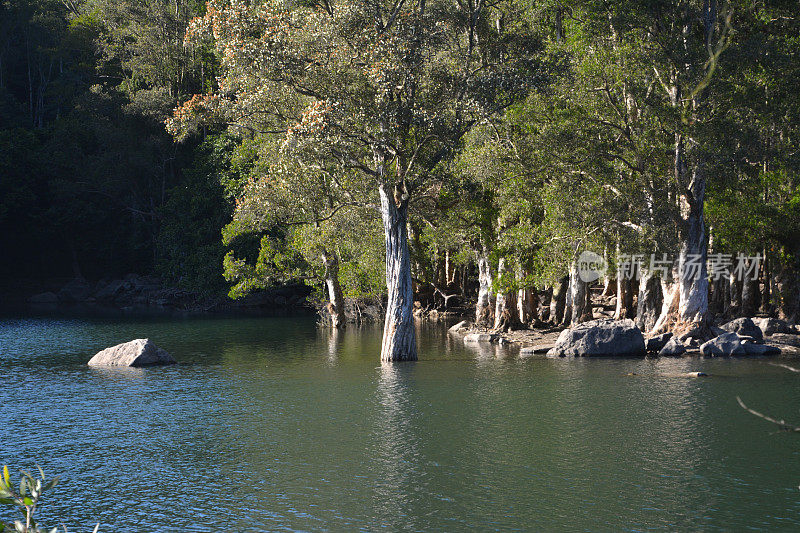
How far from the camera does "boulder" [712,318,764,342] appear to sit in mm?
36866

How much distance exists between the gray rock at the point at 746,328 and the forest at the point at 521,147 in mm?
1439

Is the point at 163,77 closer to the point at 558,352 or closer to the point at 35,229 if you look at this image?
the point at 35,229


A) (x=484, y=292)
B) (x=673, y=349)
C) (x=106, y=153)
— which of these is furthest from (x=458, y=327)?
(x=106, y=153)

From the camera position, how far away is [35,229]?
7681cm

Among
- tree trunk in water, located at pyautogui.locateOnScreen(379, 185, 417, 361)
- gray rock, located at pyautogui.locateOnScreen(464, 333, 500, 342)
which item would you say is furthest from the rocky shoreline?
tree trunk in water, located at pyautogui.locateOnScreen(379, 185, 417, 361)

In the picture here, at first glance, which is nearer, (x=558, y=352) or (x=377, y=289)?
(x=558, y=352)

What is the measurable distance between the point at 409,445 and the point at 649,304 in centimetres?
2448

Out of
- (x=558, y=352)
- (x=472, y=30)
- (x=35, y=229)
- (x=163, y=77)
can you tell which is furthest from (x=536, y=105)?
(x=35, y=229)

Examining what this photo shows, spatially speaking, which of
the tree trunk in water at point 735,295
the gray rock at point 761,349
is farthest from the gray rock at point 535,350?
the tree trunk in water at point 735,295

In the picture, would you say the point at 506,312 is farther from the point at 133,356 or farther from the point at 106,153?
the point at 106,153

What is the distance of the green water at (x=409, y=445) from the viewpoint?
617 inches

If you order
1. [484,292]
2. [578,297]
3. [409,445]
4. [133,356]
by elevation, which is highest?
[484,292]

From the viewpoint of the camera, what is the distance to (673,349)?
114 feet

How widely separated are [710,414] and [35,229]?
230 ft
